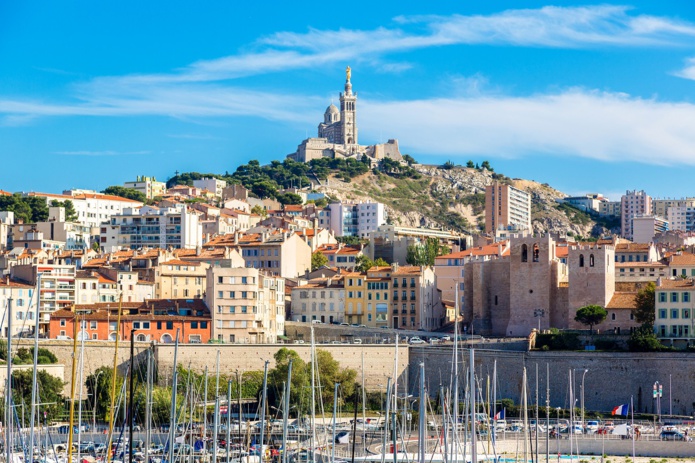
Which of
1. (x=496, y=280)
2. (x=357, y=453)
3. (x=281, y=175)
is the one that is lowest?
(x=357, y=453)

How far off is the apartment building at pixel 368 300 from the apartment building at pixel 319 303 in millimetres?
449

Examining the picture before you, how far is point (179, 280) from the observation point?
288 feet

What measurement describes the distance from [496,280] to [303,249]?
2204 centimetres

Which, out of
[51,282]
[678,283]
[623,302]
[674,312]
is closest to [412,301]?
[623,302]

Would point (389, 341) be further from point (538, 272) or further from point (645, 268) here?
point (645, 268)

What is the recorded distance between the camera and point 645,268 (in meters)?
88.2

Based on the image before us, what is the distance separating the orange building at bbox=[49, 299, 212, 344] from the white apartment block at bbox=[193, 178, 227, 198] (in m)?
74.2

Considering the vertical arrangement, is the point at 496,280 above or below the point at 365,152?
below

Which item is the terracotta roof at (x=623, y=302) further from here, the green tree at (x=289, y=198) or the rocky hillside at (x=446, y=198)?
the rocky hillside at (x=446, y=198)

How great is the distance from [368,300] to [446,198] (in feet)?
279

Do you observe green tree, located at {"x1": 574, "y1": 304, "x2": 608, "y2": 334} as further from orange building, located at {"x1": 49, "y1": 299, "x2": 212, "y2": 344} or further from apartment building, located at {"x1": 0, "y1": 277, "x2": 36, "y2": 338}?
apartment building, located at {"x1": 0, "y1": 277, "x2": 36, "y2": 338}

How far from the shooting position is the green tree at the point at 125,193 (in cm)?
14225

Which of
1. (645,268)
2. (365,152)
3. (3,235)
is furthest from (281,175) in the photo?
(645,268)

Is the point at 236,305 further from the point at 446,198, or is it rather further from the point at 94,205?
the point at 446,198
